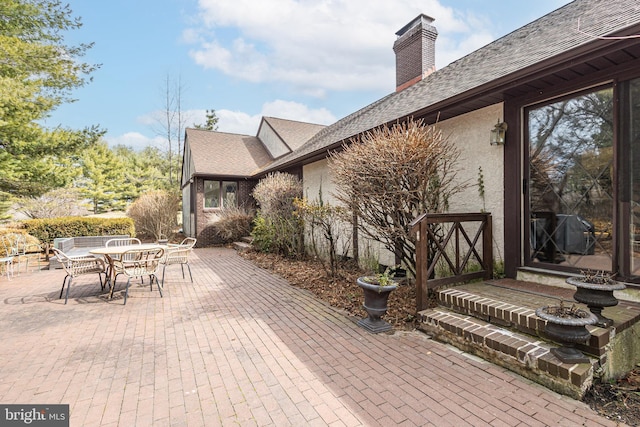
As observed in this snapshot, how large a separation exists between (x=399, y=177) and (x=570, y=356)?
272cm

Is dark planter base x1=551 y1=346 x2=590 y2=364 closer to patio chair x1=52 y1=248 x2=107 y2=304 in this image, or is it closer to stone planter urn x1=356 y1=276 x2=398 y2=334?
stone planter urn x1=356 y1=276 x2=398 y2=334

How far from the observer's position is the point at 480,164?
4793 mm

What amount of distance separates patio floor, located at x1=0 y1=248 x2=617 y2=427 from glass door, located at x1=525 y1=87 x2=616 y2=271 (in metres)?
2.07

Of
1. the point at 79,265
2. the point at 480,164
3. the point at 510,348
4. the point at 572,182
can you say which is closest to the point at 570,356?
the point at 510,348

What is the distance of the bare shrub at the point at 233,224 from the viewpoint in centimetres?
1326

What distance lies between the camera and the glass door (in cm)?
352

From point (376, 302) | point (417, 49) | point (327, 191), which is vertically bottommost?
point (376, 302)

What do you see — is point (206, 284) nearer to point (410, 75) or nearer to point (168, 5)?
point (168, 5)

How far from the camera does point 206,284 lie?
6.55 metres

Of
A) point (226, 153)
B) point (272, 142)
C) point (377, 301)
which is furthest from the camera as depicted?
point (272, 142)

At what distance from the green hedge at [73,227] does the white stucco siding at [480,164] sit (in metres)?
12.2

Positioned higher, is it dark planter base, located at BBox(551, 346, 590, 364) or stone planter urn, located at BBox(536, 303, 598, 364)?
stone planter urn, located at BBox(536, 303, 598, 364)

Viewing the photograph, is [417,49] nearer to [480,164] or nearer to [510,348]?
[480,164]

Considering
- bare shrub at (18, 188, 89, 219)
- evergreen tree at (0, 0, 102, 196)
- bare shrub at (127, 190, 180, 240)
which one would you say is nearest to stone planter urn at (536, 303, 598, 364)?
evergreen tree at (0, 0, 102, 196)
